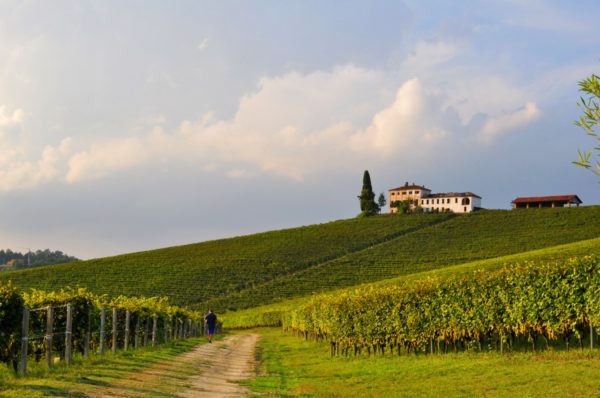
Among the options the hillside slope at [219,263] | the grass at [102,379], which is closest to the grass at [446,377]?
the grass at [102,379]

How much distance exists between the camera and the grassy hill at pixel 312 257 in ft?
343

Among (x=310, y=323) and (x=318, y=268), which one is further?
(x=318, y=268)

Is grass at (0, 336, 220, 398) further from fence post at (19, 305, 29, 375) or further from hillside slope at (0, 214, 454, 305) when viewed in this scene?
hillside slope at (0, 214, 454, 305)

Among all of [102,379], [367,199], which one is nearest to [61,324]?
[102,379]

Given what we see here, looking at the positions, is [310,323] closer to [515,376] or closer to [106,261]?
[515,376]

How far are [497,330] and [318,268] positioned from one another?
89171 millimetres

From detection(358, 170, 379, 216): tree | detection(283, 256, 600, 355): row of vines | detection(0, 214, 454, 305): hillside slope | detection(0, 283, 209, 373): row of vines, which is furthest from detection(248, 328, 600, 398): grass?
detection(358, 170, 379, 216): tree

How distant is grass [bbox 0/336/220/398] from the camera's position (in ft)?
51.5

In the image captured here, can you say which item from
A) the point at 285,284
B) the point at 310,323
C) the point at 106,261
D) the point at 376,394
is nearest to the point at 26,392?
the point at 376,394

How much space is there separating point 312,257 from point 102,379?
105095 mm

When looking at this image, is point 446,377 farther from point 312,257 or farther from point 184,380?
point 312,257

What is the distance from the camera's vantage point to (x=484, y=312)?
26656 mm

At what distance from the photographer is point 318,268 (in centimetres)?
11506

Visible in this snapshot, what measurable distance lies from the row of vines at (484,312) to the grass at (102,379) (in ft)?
32.2
